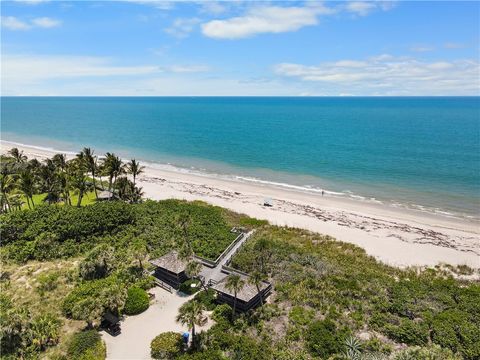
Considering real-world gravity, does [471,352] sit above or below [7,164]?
below

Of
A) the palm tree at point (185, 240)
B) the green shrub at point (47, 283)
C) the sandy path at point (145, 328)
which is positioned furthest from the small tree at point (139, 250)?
the green shrub at point (47, 283)

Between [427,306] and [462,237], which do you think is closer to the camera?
[427,306]

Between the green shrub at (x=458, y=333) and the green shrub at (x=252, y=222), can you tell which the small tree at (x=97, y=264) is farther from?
the green shrub at (x=458, y=333)

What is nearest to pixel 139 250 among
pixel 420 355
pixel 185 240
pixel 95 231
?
pixel 185 240

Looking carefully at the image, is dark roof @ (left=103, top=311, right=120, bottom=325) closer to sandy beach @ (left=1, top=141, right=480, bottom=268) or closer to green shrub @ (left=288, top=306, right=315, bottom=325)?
green shrub @ (left=288, top=306, right=315, bottom=325)

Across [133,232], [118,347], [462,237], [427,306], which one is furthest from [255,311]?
[462,237]

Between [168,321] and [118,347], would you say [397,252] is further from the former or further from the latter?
[118,347]
